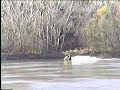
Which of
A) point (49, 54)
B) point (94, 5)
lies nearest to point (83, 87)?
point (49, 54)

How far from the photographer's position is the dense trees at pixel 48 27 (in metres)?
47.2

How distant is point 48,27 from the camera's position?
48469 mm

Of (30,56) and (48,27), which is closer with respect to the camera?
(30,56)

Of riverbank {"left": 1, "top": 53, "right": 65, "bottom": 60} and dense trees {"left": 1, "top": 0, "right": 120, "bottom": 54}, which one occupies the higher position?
dense trees {"left": 1, "top": 0, "right": 120, "bottom": 54}

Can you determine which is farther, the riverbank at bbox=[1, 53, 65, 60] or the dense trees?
the dense trees

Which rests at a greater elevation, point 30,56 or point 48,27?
point 48,27

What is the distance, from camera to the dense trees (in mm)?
47188

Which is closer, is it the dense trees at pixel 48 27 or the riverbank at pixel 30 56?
the riverbank at pixel 30 56

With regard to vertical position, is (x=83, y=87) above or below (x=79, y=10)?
below

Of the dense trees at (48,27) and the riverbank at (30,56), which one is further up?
the dense trees at (48,27)

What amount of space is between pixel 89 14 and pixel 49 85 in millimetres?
34374

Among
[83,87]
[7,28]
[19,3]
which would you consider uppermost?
[19,3]

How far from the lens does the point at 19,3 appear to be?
160ft

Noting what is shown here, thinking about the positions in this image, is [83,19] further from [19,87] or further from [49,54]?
[19,87]
